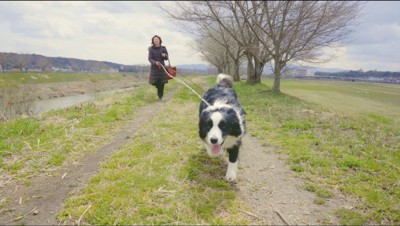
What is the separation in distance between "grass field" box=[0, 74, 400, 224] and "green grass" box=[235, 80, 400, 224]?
2 cm

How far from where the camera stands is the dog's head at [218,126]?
3910mm

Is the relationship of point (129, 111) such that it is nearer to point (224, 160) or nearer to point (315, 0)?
point (224, 160)

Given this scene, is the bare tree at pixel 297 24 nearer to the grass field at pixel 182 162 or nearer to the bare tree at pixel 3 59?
the grass field at pixel 182 162

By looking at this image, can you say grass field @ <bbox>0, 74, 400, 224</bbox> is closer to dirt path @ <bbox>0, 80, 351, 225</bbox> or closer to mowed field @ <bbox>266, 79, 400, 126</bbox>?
dirt path @ <bbox>0, 80, 351, 225</bbox>

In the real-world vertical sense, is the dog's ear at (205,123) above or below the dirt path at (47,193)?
above

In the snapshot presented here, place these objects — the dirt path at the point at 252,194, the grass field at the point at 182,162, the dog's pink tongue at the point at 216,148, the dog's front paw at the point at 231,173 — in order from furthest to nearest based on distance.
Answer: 1. the dog's front paw at the point at 231,173
2. the dog's pink tongue at the point at 216,148
3. the grass field at the point at 182,162
4. the dirt path at the point at 252,194

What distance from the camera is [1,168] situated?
4730 mm

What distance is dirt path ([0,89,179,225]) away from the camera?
3.40m

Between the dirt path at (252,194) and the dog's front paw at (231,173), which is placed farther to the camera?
the dog's front paw at (231,173)

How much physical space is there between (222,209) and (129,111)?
6549 millimetres

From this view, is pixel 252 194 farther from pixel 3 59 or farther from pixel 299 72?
pixel 3 59

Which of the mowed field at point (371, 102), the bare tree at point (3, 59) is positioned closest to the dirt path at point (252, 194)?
the mowed field at point (371, 102)

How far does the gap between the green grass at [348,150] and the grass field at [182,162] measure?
0.02 meters

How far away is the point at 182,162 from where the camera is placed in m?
5.22
